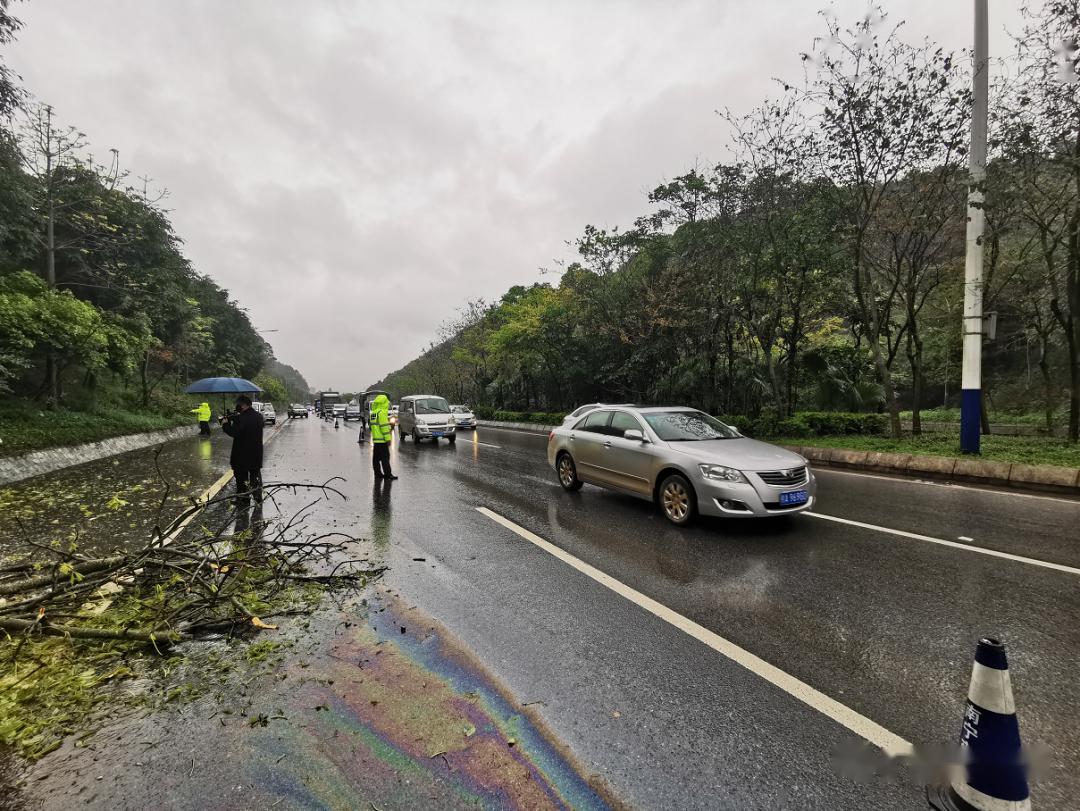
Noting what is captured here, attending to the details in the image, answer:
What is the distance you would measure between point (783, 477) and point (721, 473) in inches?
27.1

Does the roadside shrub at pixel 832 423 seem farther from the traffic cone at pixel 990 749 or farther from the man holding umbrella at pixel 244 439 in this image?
the traffic cone at pixel 990 749

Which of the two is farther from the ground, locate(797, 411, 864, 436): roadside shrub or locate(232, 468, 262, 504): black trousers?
locate(797, 411, 864, 436): roadside shrub

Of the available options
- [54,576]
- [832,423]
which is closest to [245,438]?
[54,576]

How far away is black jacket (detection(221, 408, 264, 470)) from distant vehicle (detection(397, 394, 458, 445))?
393 inches

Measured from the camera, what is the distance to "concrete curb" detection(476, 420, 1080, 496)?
824 cm

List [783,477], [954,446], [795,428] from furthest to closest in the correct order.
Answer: [795,428] → [954,446] → [783,477]

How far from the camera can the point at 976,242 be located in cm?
1036

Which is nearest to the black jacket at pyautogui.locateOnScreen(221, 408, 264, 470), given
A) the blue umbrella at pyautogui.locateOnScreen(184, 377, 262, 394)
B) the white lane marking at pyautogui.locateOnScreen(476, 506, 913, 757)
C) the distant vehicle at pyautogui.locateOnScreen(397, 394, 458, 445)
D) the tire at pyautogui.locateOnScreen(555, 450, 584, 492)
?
the tire at pyautogui.locateOnScreen(555, 450, 584, 492)

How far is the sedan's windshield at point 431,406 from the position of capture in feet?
60.7

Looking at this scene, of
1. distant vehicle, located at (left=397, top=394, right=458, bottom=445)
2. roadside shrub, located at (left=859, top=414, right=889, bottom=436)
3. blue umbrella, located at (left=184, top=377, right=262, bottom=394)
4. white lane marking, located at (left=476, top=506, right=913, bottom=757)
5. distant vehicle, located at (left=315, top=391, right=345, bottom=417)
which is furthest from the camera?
distant vehicle, located at (left=315, top=391, right=345, bottom=417)

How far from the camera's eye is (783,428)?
49.1 feet

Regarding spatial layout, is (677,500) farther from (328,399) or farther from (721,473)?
(328,399)

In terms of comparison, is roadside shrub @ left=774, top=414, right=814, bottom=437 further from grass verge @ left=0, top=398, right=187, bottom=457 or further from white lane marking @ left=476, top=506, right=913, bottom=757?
grass verge @ left=0, top=398, right=187, bottom=457

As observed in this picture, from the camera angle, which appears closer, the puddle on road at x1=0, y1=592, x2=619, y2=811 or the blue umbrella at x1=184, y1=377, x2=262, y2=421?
the puddle on road at x1=0, y1=592, x2=619, y2=811
